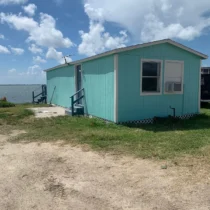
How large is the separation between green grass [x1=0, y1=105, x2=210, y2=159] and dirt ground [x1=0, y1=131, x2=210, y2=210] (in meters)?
0.68

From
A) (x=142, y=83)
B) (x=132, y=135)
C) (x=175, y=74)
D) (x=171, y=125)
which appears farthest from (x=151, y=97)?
(x=132, y=135)

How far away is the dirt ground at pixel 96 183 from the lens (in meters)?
3.05

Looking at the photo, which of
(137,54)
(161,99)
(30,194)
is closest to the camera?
(30,194)

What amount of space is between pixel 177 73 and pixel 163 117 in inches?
69.5

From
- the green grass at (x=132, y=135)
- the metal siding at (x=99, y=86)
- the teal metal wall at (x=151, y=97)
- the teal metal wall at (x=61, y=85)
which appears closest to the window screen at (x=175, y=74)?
the teal metal wall at (x=151, y=97)

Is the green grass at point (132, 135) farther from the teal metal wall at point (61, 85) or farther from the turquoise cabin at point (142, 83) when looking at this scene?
the teal metal wall at point (61, 85)

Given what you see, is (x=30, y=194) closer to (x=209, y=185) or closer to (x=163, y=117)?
(x=209, y=185)

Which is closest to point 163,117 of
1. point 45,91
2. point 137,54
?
point 137,54

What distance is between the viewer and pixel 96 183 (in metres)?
3.63

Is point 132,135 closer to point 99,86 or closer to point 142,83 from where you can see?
point 142,83

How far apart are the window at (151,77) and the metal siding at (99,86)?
3.80 feet

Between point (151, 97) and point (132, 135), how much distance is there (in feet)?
8.54

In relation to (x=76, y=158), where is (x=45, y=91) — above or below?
above

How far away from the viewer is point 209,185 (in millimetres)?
3488
